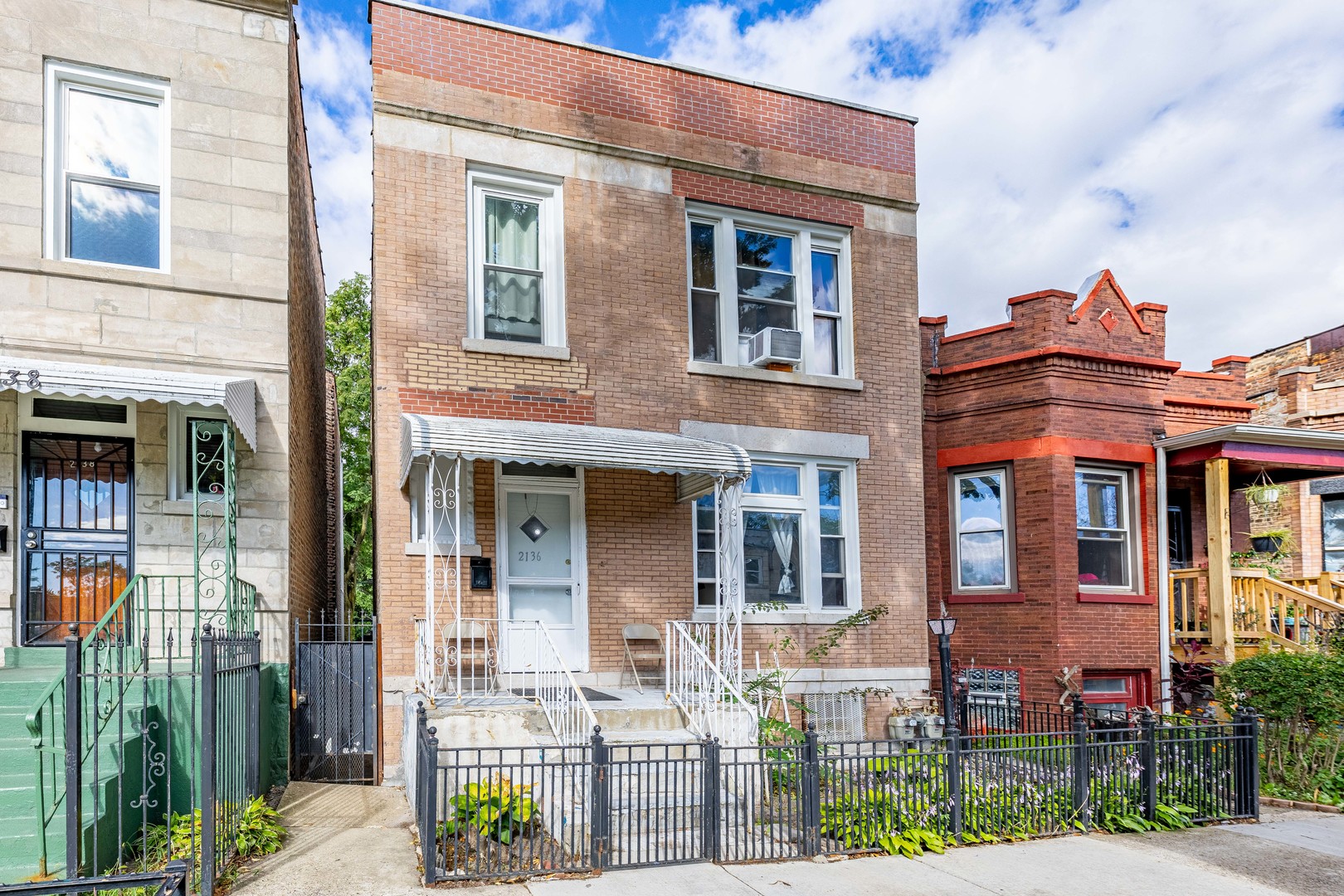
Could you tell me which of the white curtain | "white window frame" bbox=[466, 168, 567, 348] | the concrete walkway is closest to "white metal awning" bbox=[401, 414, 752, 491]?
"white window frame" bbox=[466, 168, 567, 348]

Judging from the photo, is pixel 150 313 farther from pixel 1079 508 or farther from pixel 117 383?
pixel 1079 508

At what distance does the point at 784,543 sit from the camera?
1271cm

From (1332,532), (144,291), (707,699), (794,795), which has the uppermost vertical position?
(144,291)

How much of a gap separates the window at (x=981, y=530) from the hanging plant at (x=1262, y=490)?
4.03 m

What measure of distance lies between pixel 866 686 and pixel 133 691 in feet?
27.0

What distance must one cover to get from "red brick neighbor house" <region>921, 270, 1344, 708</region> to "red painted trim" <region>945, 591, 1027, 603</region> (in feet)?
0.08

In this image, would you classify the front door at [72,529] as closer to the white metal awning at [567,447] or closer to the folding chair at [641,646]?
the white metal awning at [567,447]

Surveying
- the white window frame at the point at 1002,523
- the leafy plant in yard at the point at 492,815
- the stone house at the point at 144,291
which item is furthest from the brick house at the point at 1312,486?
the stone house at the point at 144,291

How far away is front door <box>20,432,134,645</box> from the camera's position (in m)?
9.09

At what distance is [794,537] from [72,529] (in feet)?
25.9

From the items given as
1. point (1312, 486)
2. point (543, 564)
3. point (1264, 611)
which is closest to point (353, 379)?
point (543, 564)

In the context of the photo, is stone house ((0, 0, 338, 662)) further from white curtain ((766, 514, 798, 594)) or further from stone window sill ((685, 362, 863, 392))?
white curtain ((766, 514, 798, 594))

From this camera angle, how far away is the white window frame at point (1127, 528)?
13805 millimetres

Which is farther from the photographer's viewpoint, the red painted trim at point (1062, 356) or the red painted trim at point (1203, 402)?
the red painted trim at point (1203, 402)
